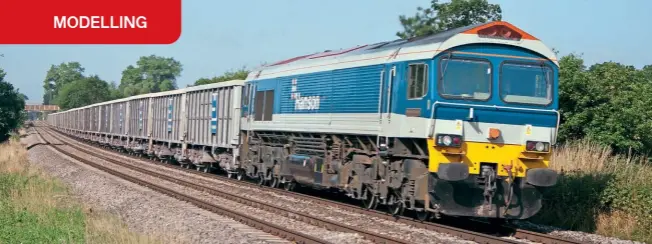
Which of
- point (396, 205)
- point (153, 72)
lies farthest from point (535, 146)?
point (153, 72)

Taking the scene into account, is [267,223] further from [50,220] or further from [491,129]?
[491,129]

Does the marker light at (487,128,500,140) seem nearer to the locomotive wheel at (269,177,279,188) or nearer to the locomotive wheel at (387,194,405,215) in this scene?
the locomotive wheel at (387,194,405,215)

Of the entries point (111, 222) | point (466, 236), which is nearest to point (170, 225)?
point (111, 222)

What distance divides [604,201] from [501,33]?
3890 mm

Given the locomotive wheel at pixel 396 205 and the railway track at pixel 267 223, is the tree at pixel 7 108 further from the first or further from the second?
the locomotive wheel at pixel 396 205

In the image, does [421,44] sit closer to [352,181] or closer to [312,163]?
[352,181]

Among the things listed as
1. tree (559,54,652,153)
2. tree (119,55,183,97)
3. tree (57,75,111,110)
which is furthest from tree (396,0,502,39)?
tree (119,55,183,97)

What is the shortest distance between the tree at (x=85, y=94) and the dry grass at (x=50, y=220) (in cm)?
11978

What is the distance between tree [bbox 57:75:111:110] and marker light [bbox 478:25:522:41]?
126211 mm

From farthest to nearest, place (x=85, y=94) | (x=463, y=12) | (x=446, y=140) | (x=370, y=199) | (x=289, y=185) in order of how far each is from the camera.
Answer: (x=85, y=94), (x=463, y=12), (x=289, y=185), (x=370, y=199), (x=446, y=140)

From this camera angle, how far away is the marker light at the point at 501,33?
1270cm

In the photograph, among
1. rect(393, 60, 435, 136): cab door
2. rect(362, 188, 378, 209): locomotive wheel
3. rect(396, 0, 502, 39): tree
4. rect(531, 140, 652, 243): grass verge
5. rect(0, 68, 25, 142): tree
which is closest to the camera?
rect(393, 60, 435, 136): cab door

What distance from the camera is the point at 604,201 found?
550 inches

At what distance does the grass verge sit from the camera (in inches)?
522
